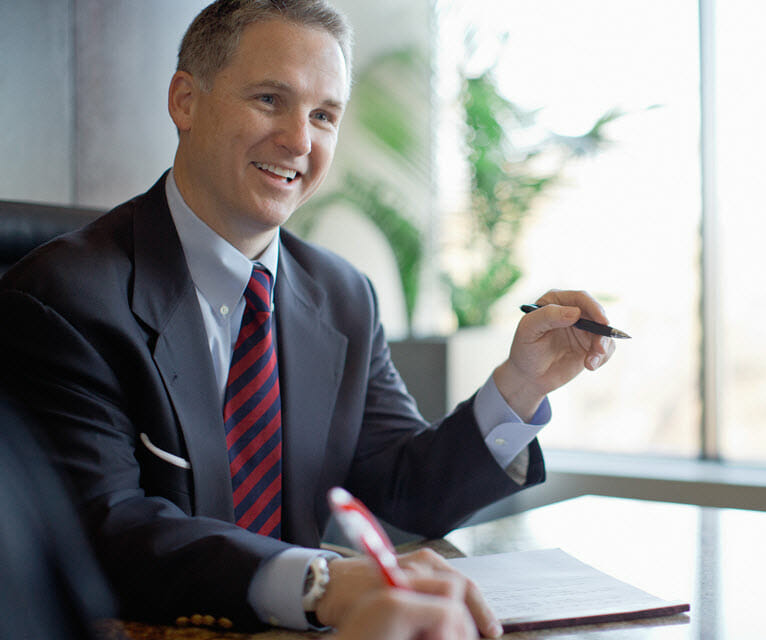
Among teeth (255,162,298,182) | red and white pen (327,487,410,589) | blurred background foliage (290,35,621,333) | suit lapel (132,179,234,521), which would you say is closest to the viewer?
red and white pen (327,487,410,589)

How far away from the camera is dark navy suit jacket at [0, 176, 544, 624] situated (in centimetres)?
90

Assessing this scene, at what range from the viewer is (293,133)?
136 cm

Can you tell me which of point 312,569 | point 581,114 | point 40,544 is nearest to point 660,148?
point 581,114

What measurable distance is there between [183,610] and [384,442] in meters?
0.65

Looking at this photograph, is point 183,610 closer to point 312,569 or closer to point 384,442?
point 312,569

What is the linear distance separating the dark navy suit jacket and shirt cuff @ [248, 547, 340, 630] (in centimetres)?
1

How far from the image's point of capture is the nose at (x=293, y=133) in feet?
4.46

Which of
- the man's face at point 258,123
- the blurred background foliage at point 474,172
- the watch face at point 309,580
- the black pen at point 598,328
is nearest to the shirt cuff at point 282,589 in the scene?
the watch face at point 309,580

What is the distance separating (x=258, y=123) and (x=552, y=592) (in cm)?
87

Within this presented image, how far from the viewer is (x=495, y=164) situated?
3963 mm

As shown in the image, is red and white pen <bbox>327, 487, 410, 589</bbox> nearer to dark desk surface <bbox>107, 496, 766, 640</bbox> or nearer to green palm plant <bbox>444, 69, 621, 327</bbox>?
dark desk surface <bbox>107, 496, 766, 640</bbox>

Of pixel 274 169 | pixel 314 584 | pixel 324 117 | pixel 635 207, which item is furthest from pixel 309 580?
pixel 635 207

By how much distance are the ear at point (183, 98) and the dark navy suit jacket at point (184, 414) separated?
12 centimetres

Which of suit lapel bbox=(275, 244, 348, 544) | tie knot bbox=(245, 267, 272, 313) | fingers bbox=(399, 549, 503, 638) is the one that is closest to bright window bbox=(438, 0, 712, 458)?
suit lapel bbox=(275, 244, 348, 544)
